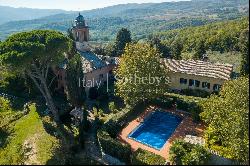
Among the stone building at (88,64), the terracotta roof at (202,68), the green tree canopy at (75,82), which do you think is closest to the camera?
the green tree canopy at (75,82)

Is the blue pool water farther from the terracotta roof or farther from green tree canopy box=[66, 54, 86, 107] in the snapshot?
the terracotta roof

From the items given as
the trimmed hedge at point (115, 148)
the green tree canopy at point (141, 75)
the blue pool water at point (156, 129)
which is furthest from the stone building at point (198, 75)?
the trimmed hedge at point (115, 148)

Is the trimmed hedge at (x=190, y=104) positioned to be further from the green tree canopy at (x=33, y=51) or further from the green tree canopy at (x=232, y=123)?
the green tree canopy at (x=33, y=51)

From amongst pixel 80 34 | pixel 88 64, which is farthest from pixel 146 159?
pixel 80 34

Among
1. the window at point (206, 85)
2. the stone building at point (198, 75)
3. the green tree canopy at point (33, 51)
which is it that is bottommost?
the window at point (206, 85)

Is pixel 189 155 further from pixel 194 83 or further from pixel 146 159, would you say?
pixel 194 83

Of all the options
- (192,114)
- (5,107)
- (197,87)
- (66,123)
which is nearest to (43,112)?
(66,123)
